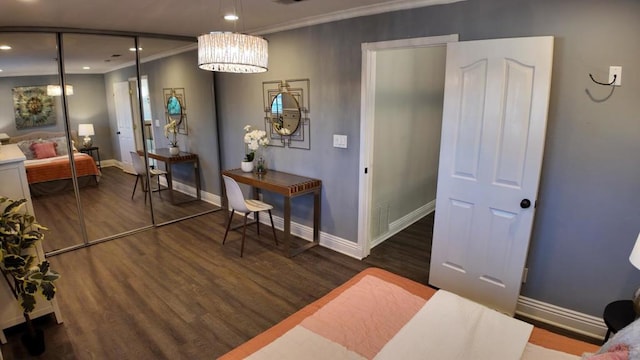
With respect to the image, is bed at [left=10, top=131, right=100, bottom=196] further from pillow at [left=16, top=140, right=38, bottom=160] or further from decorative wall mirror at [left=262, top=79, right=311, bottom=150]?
decorative wall mirror at [left=262, top=79, right=311, bottom=150]

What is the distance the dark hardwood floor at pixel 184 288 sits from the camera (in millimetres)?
2344

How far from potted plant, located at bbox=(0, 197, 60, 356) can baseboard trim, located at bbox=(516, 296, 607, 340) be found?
3248mm

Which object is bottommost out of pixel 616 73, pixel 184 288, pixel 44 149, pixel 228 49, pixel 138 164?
pixel 184 288

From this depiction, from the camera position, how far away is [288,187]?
345 cm

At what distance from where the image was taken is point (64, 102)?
3.52 meters

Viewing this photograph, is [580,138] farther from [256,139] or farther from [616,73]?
[256,139]

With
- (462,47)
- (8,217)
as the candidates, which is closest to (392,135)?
(462,47)

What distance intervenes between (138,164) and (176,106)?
3.01ft

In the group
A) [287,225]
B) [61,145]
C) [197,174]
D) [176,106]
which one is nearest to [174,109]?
[176,106]

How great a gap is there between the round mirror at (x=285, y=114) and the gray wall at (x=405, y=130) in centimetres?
89

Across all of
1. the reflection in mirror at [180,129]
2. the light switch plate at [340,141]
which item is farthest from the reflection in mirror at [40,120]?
the light switch plate at [340,141]

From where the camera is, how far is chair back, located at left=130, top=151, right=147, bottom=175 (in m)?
4.24

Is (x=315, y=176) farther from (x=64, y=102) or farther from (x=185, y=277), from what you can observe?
(x=64, y=102)

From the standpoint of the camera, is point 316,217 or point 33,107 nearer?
point 33,107
